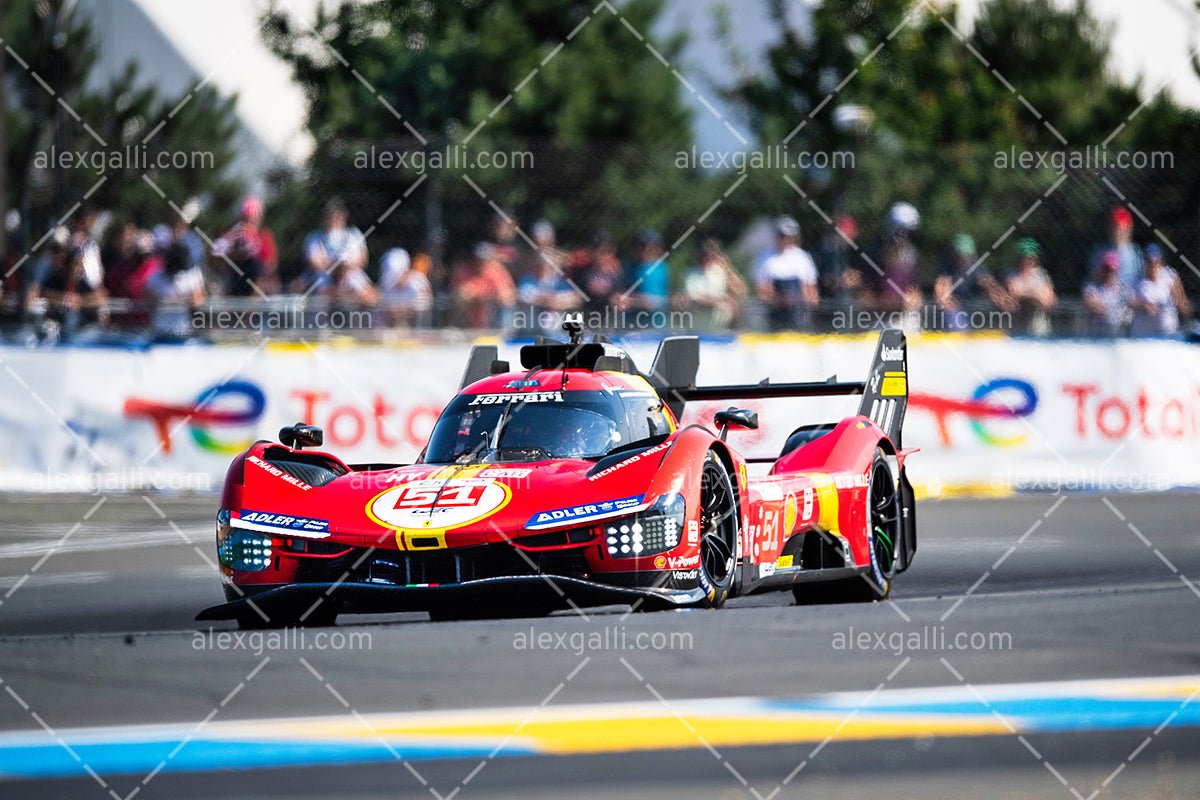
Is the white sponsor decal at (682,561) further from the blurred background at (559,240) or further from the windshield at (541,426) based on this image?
the blurred background at (559,240)

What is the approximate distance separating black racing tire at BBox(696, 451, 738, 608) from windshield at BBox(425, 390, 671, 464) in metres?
0.66

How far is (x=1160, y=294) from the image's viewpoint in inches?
720

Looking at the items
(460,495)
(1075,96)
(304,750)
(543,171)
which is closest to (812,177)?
(543,171)

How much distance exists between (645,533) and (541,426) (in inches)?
49.5

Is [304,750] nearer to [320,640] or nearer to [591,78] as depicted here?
[320,640]

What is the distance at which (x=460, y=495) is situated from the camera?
7.98 meters

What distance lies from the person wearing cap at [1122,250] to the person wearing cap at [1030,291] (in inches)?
18.2

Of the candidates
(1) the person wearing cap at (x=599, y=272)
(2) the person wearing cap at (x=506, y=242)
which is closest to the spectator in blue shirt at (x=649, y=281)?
(1) the person wearing cap at (x=599, y=272)

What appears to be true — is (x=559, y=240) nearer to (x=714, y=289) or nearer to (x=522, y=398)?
(x=714, y=289)

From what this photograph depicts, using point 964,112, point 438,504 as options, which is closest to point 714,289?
point 438,504

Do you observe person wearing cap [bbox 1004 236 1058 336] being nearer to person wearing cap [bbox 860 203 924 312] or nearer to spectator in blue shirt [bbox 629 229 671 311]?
person wearing cap [bbox 860 203 924 312]

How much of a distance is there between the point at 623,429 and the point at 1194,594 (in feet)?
8.45

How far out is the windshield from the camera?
8906 millimetres

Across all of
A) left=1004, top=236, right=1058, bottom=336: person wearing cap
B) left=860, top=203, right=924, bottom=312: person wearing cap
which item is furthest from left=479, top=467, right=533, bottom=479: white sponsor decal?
left=1004, top=236, right=1058, bottom=336: person wearing cap
